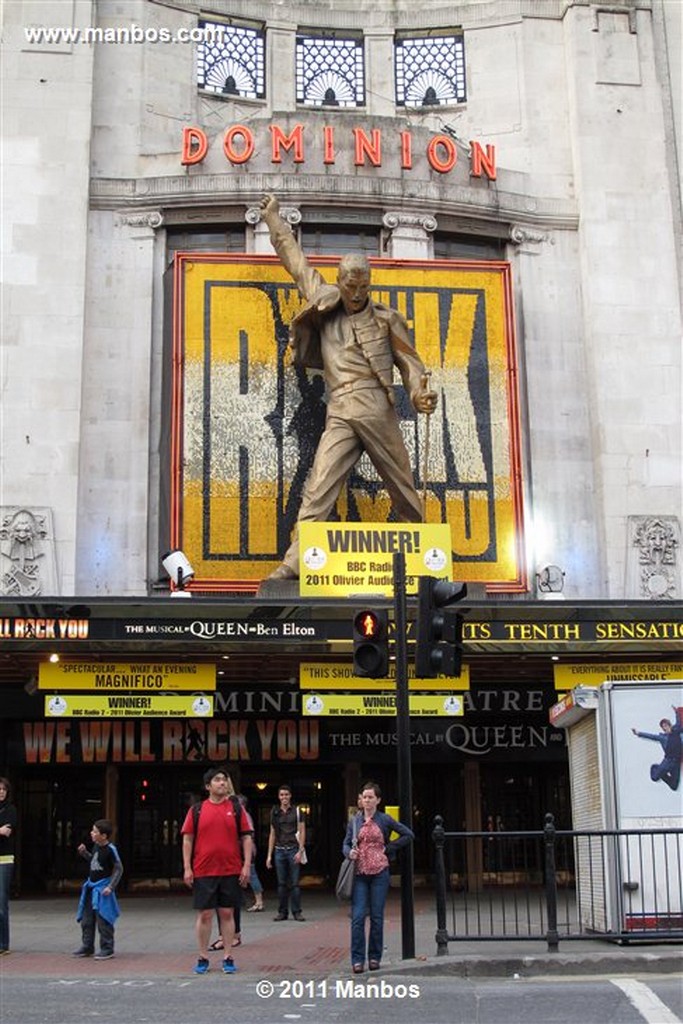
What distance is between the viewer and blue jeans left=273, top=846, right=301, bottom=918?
1758 centimetres

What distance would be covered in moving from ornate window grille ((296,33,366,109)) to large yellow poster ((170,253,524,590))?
530 centimetres

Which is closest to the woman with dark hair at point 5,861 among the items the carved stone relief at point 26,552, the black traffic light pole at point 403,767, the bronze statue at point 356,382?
the black traffic light pole at point 403,767

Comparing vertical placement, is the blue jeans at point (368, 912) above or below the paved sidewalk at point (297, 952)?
above

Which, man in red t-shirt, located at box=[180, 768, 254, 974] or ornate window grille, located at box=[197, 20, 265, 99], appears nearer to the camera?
man in red t-shirt, located at box=[180, 768, 254, 974]

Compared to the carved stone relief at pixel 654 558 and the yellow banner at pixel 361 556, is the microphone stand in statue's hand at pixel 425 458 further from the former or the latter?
the carved stone relief at pixel 654 558

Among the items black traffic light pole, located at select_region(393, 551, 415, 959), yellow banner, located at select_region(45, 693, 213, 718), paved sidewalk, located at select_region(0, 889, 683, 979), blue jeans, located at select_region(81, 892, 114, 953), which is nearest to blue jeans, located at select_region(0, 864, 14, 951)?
paved sidewalk, located at select_region(0, 889, 683, 979)

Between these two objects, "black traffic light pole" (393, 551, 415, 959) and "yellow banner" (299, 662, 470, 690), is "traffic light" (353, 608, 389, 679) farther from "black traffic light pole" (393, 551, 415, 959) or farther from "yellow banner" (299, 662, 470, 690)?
"yellow banner" (299, 662, 470, 690)

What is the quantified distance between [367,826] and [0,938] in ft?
14.3

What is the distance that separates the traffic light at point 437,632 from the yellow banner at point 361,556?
7210mm

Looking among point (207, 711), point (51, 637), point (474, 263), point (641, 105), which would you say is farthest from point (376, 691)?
point (641, 105)

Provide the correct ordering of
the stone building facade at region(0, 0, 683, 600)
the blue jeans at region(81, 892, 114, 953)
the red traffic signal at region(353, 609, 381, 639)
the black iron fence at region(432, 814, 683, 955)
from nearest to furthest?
the black iron fence at region(432, 814, 683, 955)
the red traffic signal at region(353, 609, 381, 639)
the blue jeans at region(81, 892, 114, 953)
the stone building facade at region(0, 0, 683, 600)

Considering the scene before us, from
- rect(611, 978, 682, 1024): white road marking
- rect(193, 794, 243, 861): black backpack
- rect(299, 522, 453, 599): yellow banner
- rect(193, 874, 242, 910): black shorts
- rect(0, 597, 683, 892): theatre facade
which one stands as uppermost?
rect(299, 522, 453, 599): yellow banner

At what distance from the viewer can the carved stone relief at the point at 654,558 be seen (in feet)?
80.3

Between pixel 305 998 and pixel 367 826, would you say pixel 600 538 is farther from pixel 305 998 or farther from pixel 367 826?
pixel 305 998
